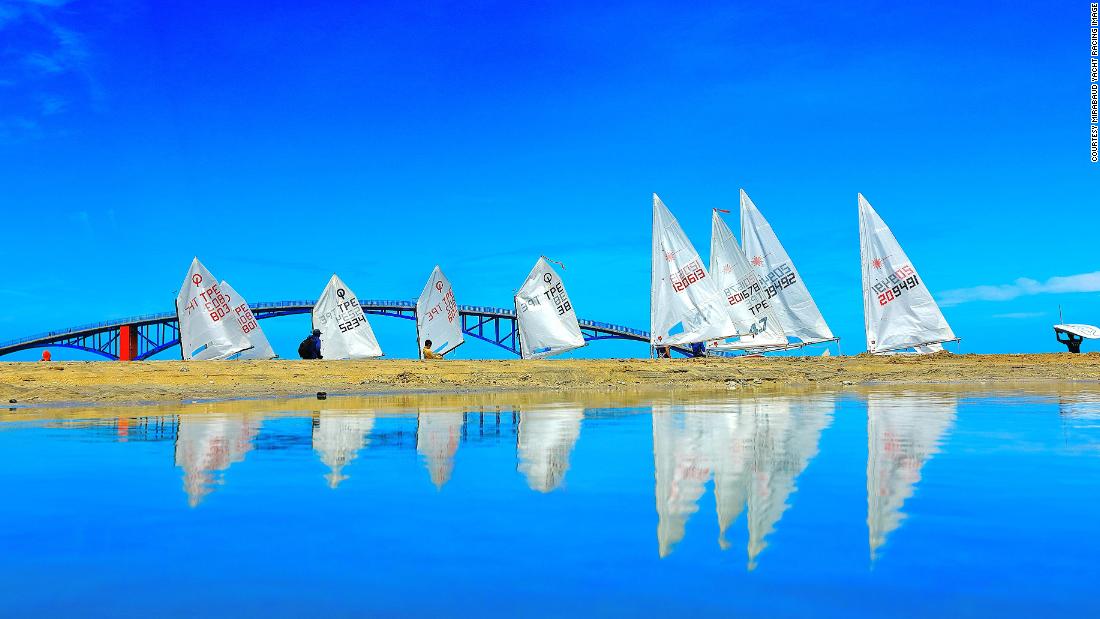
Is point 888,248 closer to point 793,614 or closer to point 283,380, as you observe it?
point 283,380

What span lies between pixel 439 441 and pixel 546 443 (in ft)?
3.30

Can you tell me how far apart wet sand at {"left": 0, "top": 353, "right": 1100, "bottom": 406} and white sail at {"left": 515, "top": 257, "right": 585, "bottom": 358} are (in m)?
12.3

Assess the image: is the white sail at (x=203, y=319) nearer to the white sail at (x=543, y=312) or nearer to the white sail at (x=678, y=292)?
the white sail at (x=543, y=312)

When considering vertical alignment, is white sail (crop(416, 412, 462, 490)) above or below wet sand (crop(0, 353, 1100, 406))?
below

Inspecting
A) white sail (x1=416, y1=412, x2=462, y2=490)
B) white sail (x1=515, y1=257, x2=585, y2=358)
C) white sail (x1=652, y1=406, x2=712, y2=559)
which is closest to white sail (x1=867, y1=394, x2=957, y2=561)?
white sail (x1=652, y1=406, x2=712, y2=559)

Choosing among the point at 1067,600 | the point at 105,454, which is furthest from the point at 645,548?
the point at 105,454

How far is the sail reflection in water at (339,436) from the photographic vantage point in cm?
700

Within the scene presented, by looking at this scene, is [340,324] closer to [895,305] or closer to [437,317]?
[437,317]

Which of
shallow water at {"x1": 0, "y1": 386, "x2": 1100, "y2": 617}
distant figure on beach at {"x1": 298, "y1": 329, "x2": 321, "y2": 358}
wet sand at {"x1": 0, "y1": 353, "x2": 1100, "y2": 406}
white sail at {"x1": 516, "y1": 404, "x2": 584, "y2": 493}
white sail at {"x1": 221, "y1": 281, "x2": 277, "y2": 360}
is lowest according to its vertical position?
shallow water at {"x1": 0, "y1": 386, "x2": 1100, "y2": 617}

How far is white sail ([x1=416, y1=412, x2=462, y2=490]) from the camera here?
6.48 m

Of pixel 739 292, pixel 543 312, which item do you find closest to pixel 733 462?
pixel 739 292

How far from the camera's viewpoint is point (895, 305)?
1428 inches

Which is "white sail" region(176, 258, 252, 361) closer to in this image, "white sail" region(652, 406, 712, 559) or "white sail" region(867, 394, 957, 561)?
"white sail" region(867, 394, 957, 561)

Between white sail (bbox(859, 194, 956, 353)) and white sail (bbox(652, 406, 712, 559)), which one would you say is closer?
white sail (bbox(652, 406, 712, 559))
